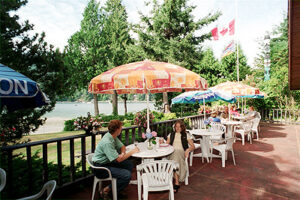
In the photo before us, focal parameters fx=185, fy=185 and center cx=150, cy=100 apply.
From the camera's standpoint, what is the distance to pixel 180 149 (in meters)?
4.18

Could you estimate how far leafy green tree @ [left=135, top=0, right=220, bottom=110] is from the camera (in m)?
17.7

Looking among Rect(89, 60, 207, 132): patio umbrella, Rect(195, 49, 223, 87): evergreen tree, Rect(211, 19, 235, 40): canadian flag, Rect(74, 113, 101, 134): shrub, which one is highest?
Rect(211, 19, 235, 40): canadian flag

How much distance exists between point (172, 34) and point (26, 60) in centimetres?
→ 1644

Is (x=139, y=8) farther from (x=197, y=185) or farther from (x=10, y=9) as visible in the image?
(x=197, y=185)

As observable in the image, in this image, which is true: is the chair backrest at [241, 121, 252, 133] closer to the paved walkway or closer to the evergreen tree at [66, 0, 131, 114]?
the paved walkway

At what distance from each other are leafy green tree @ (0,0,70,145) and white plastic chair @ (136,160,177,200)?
3.07 m

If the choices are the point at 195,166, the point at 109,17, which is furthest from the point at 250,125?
the point at 109,17

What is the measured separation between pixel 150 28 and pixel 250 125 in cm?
1521

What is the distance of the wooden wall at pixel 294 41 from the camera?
1.42 m

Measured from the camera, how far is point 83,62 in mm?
24703

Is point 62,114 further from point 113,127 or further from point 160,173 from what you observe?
point 160,173

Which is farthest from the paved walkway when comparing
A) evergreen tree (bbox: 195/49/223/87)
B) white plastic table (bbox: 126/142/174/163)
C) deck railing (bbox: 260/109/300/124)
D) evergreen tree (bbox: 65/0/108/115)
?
evergreen tree (bbox: 65/0/108/115)

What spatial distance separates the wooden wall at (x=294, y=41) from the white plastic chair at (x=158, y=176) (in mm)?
2094

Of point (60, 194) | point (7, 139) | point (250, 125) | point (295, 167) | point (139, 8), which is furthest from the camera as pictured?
point (139, 8)
